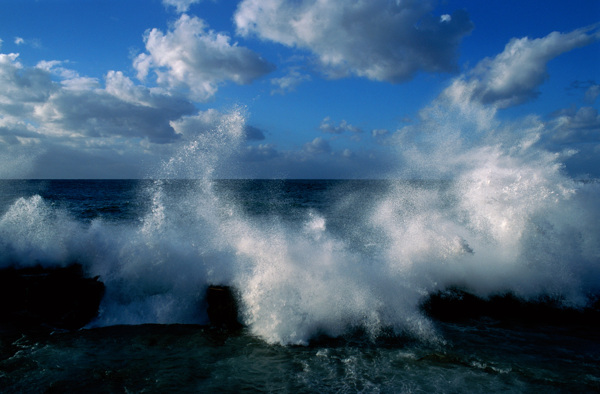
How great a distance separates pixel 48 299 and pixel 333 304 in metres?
7.29

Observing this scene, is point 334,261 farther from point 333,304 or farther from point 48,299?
point 48,299

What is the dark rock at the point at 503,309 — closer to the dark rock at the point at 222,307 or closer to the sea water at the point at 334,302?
the sea water at the point at 334,302

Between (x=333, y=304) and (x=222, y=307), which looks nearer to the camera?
(x=333, y=304)

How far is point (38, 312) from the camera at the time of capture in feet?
27.0

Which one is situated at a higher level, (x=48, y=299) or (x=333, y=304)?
(x=333, y=304)

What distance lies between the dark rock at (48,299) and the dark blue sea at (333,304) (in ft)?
0.77

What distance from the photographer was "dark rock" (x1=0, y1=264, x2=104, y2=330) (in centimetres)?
811

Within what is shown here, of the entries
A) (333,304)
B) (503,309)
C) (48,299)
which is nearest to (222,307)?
(333,304)

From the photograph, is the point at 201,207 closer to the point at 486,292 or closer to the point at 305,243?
the point at 305,243

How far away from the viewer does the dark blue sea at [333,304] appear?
5.97 metres

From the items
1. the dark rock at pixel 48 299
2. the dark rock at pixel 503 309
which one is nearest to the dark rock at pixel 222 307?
the dark rock at pixel 48 299

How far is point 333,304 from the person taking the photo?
8258 mm

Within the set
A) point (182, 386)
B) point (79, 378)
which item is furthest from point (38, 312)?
point (182, 386)

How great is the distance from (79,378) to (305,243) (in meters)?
6.85
